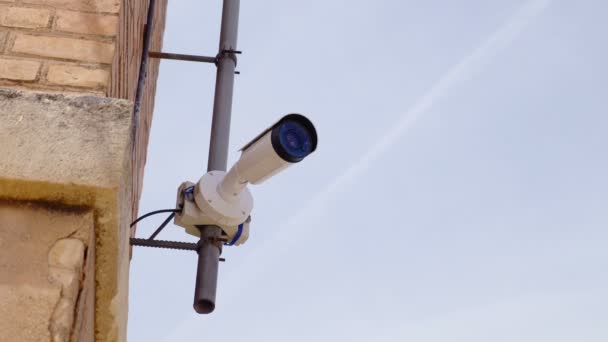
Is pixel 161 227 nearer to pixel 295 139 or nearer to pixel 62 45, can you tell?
pixel 295 139

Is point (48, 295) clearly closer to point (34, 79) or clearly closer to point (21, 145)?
point (21, 145)

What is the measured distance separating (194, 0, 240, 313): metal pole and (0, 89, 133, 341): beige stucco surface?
666mm

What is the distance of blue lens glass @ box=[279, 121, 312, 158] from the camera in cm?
200

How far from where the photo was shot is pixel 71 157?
141 cm

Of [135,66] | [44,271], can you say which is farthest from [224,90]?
[44,271]

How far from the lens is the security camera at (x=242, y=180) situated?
6.58ft

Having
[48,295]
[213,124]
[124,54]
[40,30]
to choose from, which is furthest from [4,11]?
[213,124]

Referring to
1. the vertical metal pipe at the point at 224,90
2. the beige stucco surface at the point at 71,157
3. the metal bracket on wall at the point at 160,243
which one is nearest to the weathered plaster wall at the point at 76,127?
the beige stucco surface at the point at 71,157

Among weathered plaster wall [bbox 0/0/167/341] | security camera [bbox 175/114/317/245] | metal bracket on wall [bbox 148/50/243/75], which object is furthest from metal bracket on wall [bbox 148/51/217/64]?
weathered plaster wall [bbox 0/0/167/341]

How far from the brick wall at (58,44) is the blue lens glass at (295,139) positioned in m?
0.53

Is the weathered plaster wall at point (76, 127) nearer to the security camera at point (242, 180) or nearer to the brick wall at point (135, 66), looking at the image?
the brick wall at point (135, 66)

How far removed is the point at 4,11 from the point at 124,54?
28 centimetres

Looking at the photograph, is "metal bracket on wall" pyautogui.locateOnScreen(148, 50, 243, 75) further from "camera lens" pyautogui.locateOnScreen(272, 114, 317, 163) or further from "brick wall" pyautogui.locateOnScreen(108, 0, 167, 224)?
"camera lens" pyautogui.locateOnScreen(272, 114, 317, 163)

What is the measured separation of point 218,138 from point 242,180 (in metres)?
0.39
